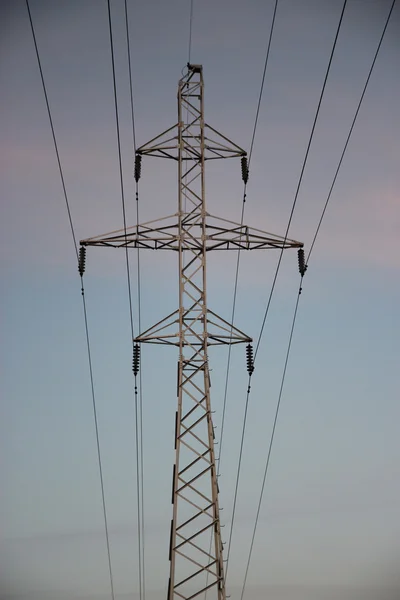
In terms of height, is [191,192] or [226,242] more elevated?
[191,192]

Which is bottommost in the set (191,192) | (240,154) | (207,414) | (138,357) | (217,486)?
(217,486)

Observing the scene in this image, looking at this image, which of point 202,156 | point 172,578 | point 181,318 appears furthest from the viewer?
point 202,156

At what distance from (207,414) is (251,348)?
190cm

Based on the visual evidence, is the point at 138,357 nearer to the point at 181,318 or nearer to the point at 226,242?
the point at 181,318

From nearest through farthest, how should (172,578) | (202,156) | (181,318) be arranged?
(172,578), (181,318), (202,156)

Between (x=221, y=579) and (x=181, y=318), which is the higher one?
(x=181, y=318)

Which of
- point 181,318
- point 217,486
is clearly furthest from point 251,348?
point 217,486

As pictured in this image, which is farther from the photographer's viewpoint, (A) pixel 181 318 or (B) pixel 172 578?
(A) pixel 181 318

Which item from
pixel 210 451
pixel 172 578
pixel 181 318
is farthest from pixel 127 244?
pixel 172 578

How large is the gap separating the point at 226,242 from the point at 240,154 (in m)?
2.79

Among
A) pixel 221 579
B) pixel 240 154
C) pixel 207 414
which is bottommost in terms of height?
pixel 221 579

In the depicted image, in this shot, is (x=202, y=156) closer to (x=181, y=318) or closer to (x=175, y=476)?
(x=181, y=318)

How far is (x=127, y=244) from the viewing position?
16.7 m

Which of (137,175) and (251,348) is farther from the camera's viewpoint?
(137,175)
